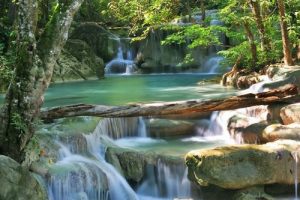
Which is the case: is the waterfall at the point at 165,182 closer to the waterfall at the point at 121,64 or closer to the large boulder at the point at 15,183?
the large boulder at the point at 15,183

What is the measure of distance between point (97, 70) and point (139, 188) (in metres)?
15.3

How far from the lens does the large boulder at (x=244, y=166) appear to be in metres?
6.64

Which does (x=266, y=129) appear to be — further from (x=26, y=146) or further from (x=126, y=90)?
(x=126, y=90)

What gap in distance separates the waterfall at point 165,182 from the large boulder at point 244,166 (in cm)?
69

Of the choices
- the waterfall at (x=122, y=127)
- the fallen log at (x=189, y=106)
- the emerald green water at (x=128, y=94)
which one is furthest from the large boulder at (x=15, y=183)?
the emerald green water at (x=128, y=94)

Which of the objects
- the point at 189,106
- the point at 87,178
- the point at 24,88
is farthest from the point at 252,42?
the point at 24,88

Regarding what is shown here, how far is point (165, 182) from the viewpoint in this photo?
7.73 meters

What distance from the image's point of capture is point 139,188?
7.81m

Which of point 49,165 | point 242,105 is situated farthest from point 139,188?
point 242,105

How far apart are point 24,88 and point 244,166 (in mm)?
3491

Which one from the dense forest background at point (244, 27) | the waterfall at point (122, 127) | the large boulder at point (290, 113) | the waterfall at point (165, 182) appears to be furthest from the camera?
the dense forest background at point (244, 27)

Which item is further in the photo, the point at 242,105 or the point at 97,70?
the point at 97,70

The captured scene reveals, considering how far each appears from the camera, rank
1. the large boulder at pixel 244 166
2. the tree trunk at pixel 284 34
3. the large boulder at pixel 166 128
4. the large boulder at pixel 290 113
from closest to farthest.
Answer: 1. the large boulder at pixel 244 166
2. the large boulder at pixel 290 113
3. the large boulder at pixel 166 128
4. the tree trunk at pixel 284 34

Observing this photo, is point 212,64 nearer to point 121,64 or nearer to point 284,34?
point 121,64
